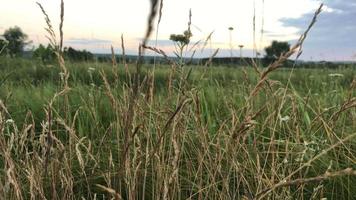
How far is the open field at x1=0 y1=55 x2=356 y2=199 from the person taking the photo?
52.1 inches

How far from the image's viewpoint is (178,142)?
Result: 1690mm

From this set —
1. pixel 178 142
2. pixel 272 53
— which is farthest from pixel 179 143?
pixel 272 53

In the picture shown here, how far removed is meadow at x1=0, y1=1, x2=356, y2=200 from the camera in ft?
4.13

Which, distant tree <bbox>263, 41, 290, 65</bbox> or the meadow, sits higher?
distant tree <bbox>263, 41, 290, 65</bbox>

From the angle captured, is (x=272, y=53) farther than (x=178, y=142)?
Yes

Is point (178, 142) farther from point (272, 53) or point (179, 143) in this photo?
point (272, 53)

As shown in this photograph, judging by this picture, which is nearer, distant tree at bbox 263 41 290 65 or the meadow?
the meadow

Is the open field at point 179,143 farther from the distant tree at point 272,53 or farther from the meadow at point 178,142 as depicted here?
the distant tree at point 272,53

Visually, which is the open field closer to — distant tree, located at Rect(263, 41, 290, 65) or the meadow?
the meadow

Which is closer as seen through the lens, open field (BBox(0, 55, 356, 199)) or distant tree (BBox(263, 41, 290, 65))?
open field (BBox(0, 55, 356, 199))

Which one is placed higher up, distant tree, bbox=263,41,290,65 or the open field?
distant tree, bbox=263,41,290,65

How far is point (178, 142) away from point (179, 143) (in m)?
0.11

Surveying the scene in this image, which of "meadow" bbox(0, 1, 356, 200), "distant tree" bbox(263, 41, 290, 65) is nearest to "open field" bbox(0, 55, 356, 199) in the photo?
"meadow" bbox(0, 1, 356, 200)

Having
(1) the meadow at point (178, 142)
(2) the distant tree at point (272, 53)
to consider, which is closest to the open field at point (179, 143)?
(1) the meadow at point (178, 142)
